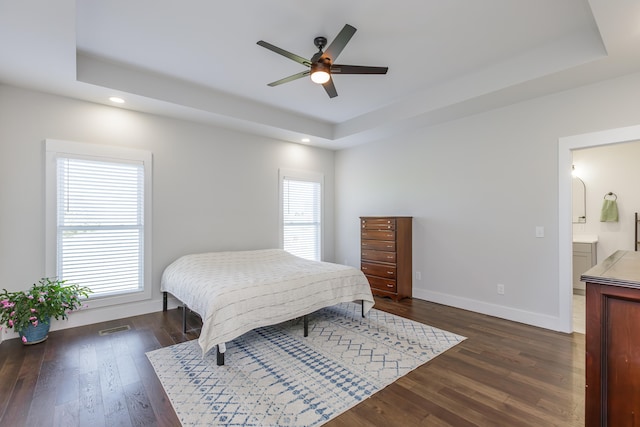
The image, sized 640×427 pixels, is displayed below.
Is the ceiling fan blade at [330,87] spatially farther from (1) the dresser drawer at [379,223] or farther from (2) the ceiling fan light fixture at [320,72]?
(1) the dresser drawer at [379,223]

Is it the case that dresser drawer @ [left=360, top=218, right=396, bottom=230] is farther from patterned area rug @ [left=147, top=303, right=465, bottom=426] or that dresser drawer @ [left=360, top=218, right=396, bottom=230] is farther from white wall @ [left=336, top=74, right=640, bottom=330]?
patterned area rug @ [left=147, top=303, right=465, bottom=426]

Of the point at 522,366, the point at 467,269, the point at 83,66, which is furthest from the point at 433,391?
the point at 83,66

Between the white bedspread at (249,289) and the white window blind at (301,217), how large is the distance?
1188 millimetres

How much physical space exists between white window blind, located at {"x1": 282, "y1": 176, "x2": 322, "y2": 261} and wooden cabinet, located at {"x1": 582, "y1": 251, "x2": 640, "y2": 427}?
434 centimetres

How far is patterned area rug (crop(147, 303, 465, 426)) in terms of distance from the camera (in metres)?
1.97

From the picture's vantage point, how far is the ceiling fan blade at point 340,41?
7.07ft

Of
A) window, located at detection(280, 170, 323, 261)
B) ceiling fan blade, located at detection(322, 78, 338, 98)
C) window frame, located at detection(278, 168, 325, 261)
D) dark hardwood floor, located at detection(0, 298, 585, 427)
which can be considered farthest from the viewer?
window, located at detection(280, 170, 323, 261)

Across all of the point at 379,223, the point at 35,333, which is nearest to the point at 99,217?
the point at 35,333

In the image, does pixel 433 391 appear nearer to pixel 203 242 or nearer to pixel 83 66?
pixel 203 242

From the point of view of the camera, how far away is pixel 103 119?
3.63 metres

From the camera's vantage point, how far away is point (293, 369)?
2.50 meters

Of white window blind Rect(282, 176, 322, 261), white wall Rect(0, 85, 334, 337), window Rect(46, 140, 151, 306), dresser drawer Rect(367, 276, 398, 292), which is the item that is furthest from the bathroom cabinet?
window Rect(46, 140, 151, 306)

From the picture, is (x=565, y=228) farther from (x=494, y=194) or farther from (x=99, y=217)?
(x=99, y=217)

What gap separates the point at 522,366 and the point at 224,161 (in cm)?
429
